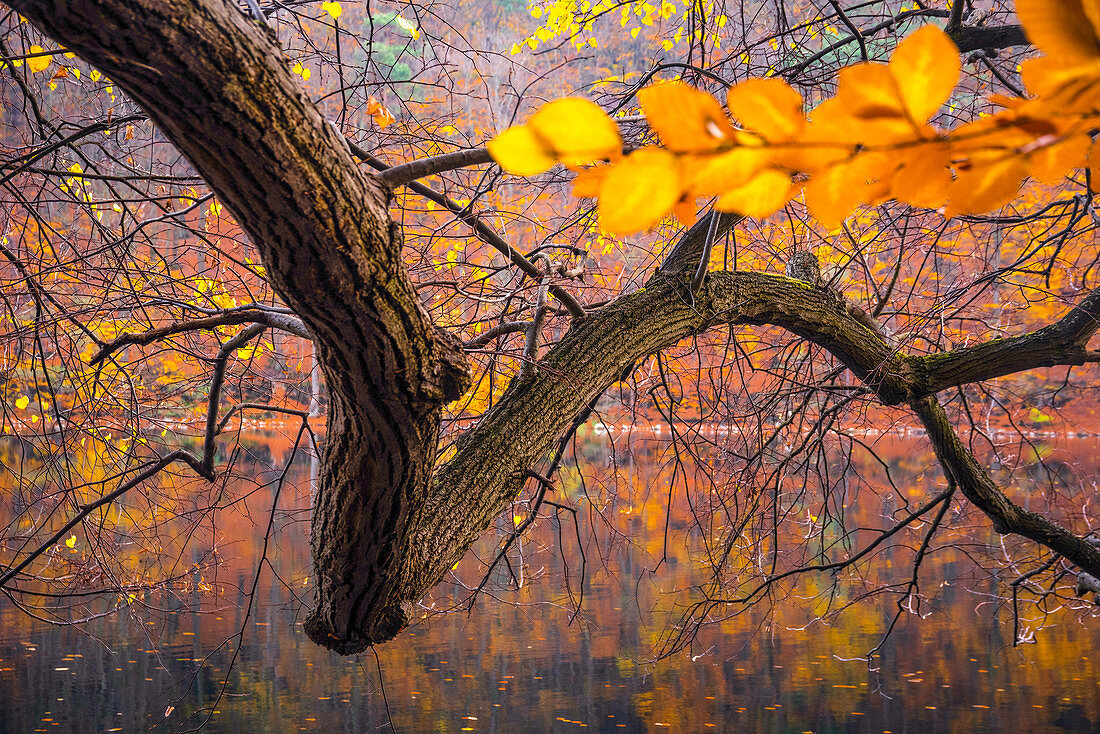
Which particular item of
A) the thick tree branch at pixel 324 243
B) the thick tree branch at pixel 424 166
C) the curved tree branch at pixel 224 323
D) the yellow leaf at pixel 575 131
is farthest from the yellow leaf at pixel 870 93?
the curved tree branch at pixel 224 323

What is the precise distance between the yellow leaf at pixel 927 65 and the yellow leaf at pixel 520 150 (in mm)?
187

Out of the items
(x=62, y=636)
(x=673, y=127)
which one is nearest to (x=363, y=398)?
(x=673, y=127)

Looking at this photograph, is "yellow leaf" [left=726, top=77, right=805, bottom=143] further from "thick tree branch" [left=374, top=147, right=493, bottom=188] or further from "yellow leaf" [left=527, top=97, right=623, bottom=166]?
"thick tree branch" [left=374, top=147, right=493, bottom=188]

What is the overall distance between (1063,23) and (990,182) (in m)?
0.09

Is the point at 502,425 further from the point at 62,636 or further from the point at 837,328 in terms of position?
the point at 62,636

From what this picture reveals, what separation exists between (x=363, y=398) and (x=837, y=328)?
220 centimetres

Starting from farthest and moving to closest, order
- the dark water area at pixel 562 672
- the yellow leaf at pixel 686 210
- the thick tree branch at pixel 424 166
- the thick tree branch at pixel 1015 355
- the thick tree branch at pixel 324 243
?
the dark water area at pixel 562 672, the thick tree branch at pixel 1015 355, the thick tree branch at pixel 424 166, the thick tree branch at pixel 324 243, the yellow leaf at pixel 686 210

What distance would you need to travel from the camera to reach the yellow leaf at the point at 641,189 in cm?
44

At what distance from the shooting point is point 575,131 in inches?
17.0

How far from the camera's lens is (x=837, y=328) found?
3225 mm

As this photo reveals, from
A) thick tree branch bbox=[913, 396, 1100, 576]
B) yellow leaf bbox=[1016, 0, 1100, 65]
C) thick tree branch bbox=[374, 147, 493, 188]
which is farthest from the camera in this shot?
thick tree branch bbox=[913, 396, 1100, 576]

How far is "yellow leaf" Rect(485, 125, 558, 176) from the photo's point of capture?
42cm

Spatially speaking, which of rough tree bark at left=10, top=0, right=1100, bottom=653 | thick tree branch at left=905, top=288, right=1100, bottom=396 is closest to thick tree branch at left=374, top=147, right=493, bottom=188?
rough tree bark at left=10, top=0, right=1100, bottom=653

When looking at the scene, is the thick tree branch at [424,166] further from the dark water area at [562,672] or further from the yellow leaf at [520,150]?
the dark water area at [562,672]
